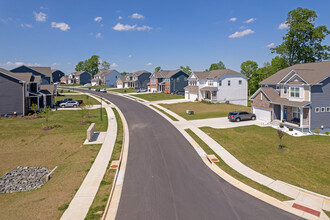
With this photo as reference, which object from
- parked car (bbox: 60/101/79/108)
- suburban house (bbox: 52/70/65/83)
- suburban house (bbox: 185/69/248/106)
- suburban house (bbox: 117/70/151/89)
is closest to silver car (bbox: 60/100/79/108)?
parked car (bbox: 60/101/79/108)

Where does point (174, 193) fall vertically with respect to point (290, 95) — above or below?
below

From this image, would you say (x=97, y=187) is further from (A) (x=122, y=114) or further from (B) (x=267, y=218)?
(A) (x=122, y=114)

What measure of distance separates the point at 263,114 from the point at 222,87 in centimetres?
2169

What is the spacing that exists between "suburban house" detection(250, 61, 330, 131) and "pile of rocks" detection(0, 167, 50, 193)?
30.7 meters

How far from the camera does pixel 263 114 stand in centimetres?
3700

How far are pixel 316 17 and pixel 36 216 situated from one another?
6367 centimetres

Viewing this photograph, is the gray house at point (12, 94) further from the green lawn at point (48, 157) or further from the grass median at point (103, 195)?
the grass median at point (103, 195)

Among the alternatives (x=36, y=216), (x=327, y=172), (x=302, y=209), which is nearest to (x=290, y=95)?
(x=327, y=172)

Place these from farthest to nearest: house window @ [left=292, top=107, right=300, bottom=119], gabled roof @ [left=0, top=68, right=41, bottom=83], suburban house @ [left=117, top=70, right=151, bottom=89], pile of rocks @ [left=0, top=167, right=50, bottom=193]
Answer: suburban house @ [left=117, top=70, right=151, bottom=89], gabled roof @ [left=0, top=68, right=41, bottom=83], house window @ [left=292, top=107, right=300, bottom=119], pile of rocks @ [left=0, top=167, right=50, bottom=193]

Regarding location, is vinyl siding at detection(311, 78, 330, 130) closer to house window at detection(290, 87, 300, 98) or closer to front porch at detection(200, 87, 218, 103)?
house window at detection(290, 87, 300, 98)

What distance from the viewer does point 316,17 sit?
51188 mm

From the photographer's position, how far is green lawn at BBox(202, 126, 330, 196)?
54.8 feet

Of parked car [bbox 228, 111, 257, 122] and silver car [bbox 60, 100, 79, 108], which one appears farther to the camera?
silver car [bbox 60, 100, 79, 108]

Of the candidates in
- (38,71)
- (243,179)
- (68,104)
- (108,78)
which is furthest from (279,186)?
(108,78)
